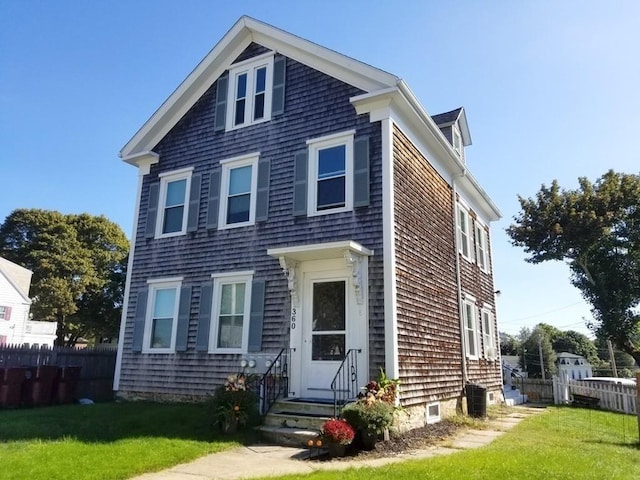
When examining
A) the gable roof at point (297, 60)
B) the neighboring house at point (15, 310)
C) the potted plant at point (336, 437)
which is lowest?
the potted plant at point (336, 437)

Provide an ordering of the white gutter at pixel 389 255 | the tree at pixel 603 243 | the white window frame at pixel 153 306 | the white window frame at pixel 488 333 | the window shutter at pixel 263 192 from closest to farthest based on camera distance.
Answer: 1. the white gutter at pixel 389 255
2. the window shutter at pixel 263 192
3. the white window frame at pixel 153 306
4. the white window frame at pixel 488 333
5. the tree at pixel 603 243

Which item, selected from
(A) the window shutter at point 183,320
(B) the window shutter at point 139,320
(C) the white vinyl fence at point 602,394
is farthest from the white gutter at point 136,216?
(C) the white vinyl fence at point 602,394

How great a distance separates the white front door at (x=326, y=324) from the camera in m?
9.24

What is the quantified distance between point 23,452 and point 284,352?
183 inches

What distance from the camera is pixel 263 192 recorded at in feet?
36.2

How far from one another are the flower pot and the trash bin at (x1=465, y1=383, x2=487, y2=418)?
5.76 m

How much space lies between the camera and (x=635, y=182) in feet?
73.9

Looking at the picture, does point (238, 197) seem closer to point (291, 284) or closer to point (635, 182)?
point (291, 284)

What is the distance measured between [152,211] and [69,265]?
2740 cm

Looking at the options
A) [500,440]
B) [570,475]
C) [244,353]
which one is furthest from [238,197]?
[570,475]

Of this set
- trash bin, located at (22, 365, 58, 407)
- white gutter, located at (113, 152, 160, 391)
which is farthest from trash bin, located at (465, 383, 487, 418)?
trash bin, located at (22, 365, 58, 407)

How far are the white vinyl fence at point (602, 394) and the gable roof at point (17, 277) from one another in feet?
98.3

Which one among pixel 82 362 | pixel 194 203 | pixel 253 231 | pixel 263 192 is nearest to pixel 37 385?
pixel 82 362

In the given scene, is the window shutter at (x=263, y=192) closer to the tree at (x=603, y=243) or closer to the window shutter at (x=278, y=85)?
the window shutter at (x=278, y=85)
